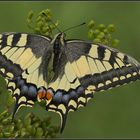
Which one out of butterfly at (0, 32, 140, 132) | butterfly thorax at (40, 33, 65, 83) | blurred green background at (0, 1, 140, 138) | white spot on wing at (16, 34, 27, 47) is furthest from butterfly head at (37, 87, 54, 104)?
blurred green background at (0, 1, 140, 138)

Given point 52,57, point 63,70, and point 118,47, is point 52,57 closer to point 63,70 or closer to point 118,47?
point 63,70

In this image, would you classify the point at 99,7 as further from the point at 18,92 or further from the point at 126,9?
the point at 18,92

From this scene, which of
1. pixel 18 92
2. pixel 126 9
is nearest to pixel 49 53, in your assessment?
pixel 18 92

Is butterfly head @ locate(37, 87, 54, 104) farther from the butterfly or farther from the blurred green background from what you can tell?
the blurred green background

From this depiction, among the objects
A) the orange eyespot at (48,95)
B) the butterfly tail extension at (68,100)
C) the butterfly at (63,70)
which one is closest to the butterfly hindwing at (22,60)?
the butterfly at (63,70)

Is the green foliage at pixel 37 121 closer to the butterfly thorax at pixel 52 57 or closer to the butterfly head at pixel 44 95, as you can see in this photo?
the butterfly head at pixel 44 95

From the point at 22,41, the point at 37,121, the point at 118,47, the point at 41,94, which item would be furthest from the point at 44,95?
the point at 118,47

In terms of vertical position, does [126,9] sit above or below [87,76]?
above
